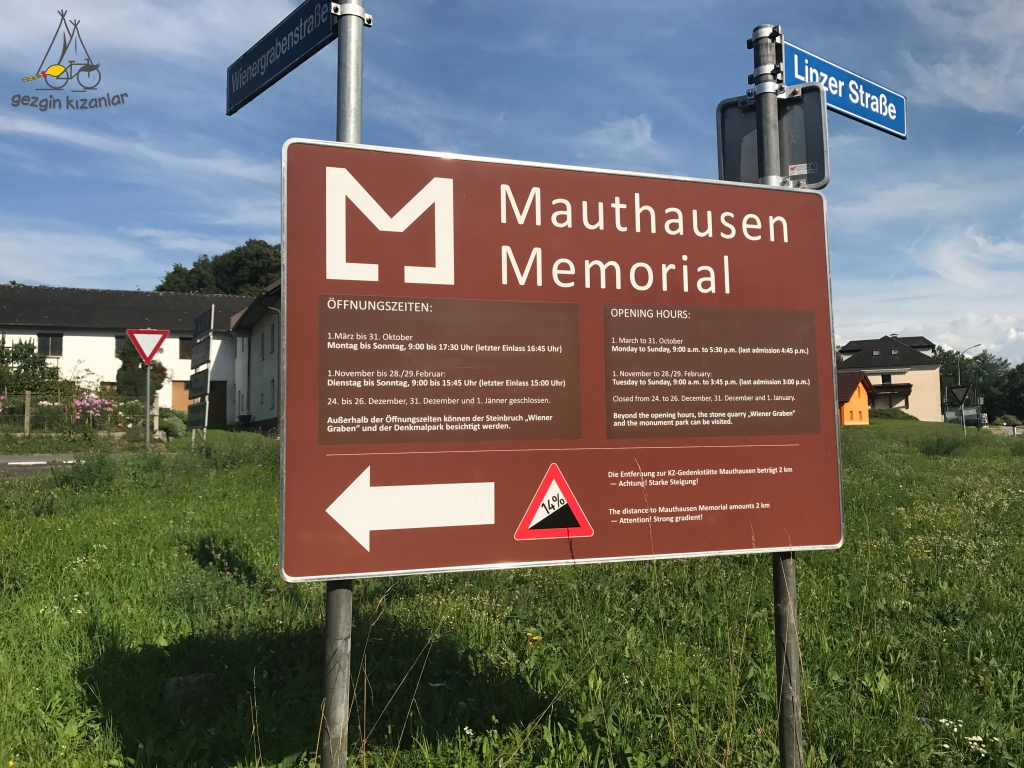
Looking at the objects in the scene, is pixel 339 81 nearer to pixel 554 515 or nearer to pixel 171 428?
pixel 554 515

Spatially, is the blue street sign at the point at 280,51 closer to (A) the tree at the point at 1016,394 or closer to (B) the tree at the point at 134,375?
(B) the tree at the point at 134,375

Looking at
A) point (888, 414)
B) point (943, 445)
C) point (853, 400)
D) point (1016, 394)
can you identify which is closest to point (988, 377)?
point (1016, 394)

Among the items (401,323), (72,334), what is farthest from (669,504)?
(72,334)

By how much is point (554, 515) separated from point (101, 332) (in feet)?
171

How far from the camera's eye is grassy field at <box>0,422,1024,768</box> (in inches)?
129

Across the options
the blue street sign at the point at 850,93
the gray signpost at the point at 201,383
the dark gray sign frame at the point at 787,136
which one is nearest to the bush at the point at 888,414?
the gray signpost at the point at 201,383

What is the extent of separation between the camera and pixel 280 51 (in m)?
3.33

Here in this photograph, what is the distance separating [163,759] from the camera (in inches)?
126

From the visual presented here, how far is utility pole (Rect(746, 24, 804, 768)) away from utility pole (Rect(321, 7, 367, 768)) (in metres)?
1.65

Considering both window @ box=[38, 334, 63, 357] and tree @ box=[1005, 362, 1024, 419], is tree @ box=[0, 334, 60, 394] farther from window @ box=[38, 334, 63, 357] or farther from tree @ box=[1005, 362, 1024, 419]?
tree @ box=[1005, 362, 1024, 419]

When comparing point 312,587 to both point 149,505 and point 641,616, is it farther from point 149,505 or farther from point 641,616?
point 149,505

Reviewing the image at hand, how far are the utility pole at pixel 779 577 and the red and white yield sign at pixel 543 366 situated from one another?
0.18 meters

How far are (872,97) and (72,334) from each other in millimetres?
51708

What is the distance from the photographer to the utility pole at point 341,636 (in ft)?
8.22
